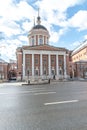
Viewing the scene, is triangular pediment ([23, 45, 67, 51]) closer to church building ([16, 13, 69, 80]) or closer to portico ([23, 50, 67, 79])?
church building ([16, 13, 69, 80])

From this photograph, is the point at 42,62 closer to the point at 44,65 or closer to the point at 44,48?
the point at 44,65

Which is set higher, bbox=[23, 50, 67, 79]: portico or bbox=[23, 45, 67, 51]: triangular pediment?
bbox=[23, 45, 67, 51]: triangular pediment

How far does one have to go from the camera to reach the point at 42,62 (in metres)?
79.2

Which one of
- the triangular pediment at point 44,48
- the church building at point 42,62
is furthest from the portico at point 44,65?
the triangular pediment at point 44,48

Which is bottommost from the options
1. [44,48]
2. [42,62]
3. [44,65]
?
[44,65]

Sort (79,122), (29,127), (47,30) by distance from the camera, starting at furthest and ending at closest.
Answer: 1. (47,30)
2. (79,122)
3. (29,127)

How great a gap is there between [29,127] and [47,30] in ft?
276

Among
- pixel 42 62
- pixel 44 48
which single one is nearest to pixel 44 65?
pixel 42 62

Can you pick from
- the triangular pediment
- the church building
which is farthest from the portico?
the triangular pediment

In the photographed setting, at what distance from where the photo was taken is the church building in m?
77.4

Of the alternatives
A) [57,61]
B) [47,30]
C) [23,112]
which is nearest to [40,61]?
[57,61]

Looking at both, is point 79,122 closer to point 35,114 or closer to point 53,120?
point 53,120

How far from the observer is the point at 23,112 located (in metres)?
8.23

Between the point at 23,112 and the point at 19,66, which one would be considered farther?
the point at 19,66
